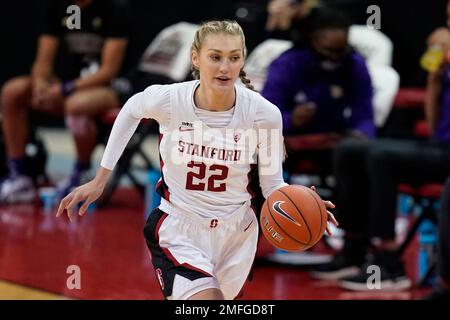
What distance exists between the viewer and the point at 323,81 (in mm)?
6746

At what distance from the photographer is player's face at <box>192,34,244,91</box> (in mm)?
4066

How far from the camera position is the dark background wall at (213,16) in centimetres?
874

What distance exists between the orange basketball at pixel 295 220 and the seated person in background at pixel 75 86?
4263 millimetres

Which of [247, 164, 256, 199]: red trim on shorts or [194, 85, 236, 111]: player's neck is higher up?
[194, 85, 236, 111]: player's neck

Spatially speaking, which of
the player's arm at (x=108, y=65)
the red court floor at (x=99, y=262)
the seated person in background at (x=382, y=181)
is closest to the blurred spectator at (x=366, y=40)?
the seated person in background at (x=382, y=181)

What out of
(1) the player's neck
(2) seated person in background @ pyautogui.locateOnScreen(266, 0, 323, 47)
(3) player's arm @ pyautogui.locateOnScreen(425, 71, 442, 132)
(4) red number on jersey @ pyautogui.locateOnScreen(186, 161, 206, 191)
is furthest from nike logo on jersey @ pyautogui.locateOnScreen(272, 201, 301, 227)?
(2) seated person in background @ pyautogui.locateOnScreen(266, 0, 323, 47)

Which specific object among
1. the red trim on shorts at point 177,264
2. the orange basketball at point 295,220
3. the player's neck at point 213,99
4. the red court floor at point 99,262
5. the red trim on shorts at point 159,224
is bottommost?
the red court floor at point 99,262

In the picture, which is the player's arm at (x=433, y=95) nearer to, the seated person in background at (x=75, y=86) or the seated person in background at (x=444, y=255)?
the seated person in background at (x=444, y=255)

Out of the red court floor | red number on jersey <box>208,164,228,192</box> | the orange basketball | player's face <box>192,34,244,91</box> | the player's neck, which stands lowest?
the red court floor

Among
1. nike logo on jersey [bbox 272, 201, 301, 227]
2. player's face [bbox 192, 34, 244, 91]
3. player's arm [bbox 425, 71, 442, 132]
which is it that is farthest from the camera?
player's arm [bbox 425, 71, 442, 132]

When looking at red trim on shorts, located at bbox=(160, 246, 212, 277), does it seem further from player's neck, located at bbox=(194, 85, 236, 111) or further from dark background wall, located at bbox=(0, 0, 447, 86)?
dark background wall, located at bbox=(0, 0, 447, 86)

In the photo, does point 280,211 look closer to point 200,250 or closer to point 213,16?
point 200,250

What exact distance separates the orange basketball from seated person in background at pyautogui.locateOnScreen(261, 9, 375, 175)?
2.52m
